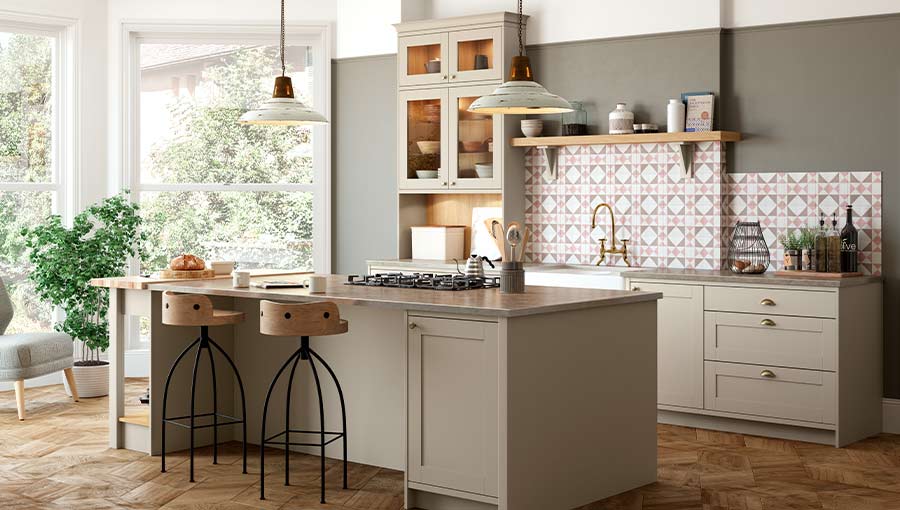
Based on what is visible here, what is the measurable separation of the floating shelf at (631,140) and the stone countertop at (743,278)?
674 mm

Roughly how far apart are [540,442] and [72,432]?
9.88ft

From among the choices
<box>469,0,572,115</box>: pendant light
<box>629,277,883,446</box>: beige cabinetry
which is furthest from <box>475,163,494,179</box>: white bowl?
<box>469,0,572,115</box>: pendant light

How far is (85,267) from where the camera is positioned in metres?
7.26

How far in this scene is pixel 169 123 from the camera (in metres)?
8.14

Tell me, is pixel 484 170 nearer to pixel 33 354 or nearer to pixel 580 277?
pixel 580 277

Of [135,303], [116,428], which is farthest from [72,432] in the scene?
[135,303]

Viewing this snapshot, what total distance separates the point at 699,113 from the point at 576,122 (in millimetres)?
840

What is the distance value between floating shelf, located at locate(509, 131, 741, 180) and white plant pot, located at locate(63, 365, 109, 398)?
3.04 m

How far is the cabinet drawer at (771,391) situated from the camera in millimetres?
5836

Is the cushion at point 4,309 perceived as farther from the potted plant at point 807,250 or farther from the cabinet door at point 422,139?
the potted plant at point 807,250

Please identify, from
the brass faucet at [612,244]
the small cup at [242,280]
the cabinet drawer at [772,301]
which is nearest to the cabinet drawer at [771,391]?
the cabinet drawer at [772,301]

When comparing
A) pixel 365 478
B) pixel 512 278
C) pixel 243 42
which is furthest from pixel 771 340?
pixel 243 42

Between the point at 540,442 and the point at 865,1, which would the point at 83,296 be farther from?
the point at 865,1

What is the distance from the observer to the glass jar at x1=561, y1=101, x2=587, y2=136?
702 centimetres
